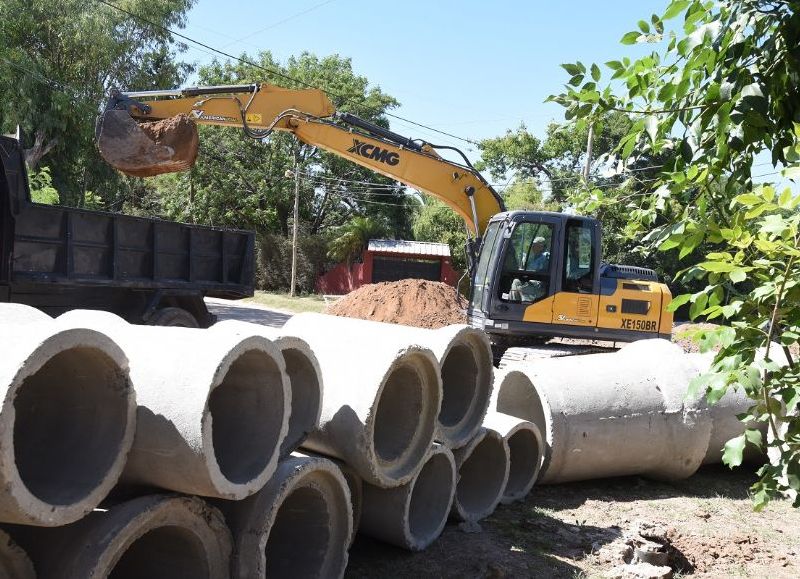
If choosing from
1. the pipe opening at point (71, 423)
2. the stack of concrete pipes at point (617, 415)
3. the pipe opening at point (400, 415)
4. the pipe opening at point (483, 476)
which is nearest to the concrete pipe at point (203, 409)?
the pipe opening at point (71, 423)

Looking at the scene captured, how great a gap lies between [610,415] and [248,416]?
13.8 feet

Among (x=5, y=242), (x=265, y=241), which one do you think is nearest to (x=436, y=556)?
(x=5, y=242)

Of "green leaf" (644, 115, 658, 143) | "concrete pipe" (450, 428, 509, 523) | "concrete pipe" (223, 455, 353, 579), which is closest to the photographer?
"green leaf" (644, 115, 658, 143)

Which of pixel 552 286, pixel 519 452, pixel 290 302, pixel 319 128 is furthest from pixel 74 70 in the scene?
pixel 519 452

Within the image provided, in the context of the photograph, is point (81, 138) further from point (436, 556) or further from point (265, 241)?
point (436, 556)

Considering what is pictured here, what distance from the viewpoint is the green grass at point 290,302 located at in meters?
28.1

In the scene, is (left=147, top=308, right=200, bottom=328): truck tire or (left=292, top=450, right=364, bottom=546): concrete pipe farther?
(left=147, top=308, right=200, bottom=328): truck tire

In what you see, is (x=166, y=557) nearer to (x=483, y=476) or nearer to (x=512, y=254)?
(x=483, y=476)

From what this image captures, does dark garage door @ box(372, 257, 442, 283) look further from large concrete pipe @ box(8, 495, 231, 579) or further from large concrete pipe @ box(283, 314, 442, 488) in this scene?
large concrete pipe @ box(8, 495, 231, 579)

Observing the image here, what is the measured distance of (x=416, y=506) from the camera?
229 inches

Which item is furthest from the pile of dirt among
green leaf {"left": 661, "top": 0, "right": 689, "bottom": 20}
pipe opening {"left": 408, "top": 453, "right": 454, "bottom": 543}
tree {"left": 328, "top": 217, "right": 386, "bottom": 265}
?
green leaf {"left": 661, "top": 0, "right": 689, "bottom": 20}

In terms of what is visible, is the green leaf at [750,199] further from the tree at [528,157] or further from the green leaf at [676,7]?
the tree at [528,157]

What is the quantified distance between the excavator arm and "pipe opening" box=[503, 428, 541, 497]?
19.7ft

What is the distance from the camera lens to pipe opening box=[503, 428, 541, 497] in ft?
22.5
